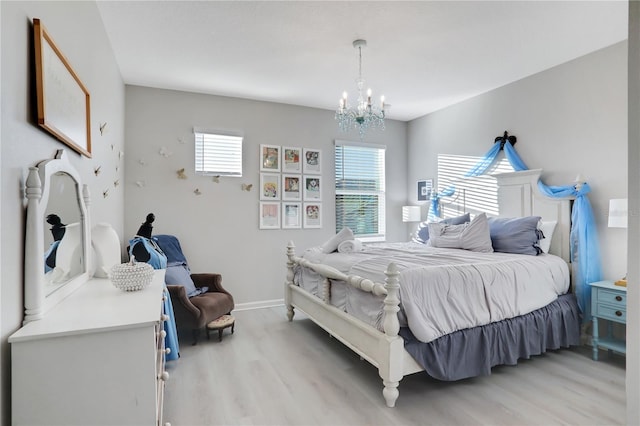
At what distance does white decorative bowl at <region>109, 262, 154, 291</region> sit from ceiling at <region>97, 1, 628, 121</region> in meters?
1.90

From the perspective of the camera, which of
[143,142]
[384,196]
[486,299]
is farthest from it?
[384,196]

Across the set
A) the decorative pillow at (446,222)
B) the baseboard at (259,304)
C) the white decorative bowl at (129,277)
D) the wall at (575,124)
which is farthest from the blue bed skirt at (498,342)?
the baseboard at (259,304)

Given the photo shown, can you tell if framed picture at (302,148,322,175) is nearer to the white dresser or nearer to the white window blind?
the white window blind

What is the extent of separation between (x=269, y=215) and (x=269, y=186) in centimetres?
38

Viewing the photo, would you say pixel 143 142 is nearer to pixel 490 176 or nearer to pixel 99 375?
pixel 99 375

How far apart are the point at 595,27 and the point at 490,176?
69.0 inches

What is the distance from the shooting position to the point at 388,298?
7.29 ft

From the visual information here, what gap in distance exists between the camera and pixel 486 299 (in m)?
2.57

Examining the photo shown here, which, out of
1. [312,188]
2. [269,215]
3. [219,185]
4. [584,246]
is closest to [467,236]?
[584,246]

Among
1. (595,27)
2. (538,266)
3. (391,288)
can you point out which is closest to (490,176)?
(538,266)

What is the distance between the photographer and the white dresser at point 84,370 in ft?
3.51

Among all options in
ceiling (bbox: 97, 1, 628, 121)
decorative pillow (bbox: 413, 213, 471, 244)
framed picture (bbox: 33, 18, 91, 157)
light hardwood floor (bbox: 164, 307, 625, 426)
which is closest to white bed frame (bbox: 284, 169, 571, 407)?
light hardwood floor (bbox: 164, 307, 625, 426)

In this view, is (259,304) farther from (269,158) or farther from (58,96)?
(58,96)

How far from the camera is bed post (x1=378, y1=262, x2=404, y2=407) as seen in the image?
2.21 m
